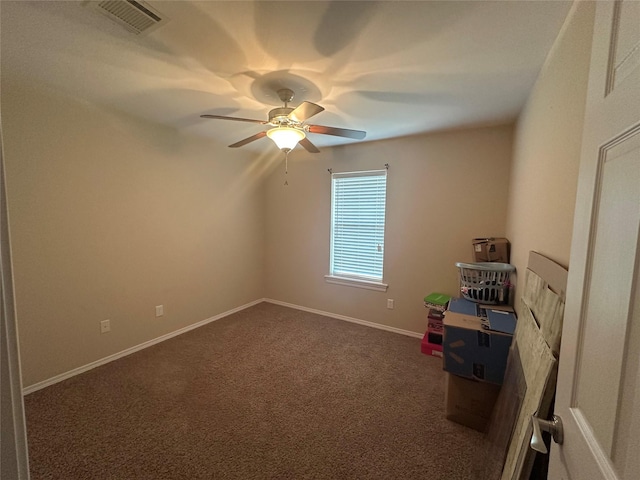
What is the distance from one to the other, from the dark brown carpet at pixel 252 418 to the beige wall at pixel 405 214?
0.79 metres

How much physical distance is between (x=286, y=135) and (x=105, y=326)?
2537 millimetres

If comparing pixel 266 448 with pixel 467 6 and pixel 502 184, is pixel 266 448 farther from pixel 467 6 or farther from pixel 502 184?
pixel 502 184

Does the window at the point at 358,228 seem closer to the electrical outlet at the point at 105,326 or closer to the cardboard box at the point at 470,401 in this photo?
Answer: the cardboard box at the point at 470,401

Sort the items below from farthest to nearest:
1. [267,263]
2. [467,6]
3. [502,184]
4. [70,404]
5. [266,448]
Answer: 1. [267,263]
2. [502,184]
3. [70,404]
4. [266,448]
5. [467,6]

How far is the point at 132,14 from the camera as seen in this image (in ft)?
4.52

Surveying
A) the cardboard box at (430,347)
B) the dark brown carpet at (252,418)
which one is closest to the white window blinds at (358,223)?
the cardboard box at (430,347)

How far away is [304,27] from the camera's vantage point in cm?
145

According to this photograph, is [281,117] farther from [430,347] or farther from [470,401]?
[430,347]

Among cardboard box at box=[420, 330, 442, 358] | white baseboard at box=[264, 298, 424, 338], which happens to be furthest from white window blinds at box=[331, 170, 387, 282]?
cardboard box at box=[420, 330, 442, 358]

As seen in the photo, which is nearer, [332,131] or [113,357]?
[332,131]

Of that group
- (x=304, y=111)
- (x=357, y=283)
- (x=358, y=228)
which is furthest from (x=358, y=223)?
(x=304, y=111)

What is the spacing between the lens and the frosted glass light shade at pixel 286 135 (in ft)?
6.42

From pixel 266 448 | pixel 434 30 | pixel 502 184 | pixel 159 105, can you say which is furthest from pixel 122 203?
pixel 502 184

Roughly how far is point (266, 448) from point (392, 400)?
102 centimetres
